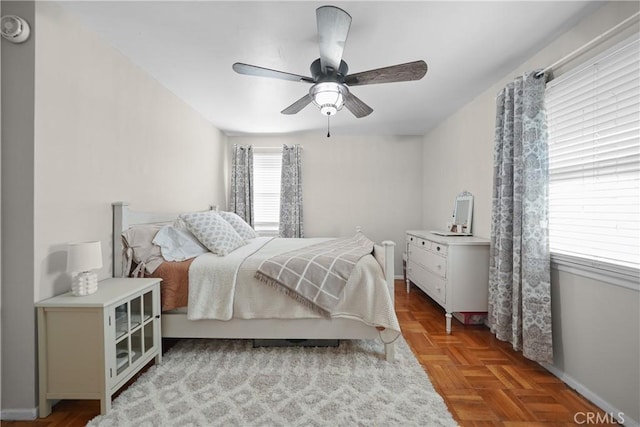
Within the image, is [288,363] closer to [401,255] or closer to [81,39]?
[81,39]

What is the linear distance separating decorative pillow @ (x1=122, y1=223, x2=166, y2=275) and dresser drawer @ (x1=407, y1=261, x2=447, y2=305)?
8.46 feet

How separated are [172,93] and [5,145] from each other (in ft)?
5.59

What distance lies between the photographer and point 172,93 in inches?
118

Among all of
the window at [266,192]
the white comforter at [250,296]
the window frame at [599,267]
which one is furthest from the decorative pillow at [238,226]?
the window frame at [599,267]

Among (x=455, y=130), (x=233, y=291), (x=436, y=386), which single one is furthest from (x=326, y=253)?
(x=455, y=130)

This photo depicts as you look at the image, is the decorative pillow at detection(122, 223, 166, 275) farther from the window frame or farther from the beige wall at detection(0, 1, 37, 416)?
the window frame

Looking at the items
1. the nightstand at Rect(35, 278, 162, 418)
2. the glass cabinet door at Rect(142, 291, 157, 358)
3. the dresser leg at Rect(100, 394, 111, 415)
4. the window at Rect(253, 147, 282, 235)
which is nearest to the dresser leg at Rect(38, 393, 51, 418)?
the nightstand at Rect(35, 278, 162, 418)

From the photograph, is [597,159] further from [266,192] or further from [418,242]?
[266,192]

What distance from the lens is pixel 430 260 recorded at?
10.3 feet

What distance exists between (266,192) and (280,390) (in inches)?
135

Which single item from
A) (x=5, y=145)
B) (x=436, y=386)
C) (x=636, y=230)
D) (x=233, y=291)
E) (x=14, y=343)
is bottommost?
(x=436, y=386)

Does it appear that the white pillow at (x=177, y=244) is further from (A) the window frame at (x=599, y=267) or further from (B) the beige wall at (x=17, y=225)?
(A) the window frame at (x=599, y=267)

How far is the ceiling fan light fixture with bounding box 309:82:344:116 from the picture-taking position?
1955 mm

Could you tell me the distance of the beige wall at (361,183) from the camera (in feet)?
15.5
